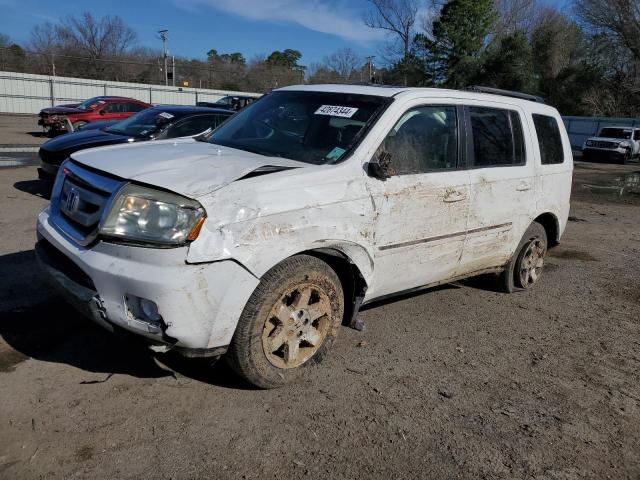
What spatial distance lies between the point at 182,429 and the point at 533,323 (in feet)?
10.9

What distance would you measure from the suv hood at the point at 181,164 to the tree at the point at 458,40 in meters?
38.5

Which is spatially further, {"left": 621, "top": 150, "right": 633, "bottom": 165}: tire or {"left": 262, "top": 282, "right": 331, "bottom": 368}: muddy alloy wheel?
{"left": 621, "top": 150, "right": 633, "bottom": 165}: tire

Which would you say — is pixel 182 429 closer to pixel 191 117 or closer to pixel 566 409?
pixel 566 409

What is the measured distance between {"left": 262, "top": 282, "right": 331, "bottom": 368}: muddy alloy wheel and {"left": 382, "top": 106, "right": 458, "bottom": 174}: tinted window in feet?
3.73

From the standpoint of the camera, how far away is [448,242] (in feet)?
14.2

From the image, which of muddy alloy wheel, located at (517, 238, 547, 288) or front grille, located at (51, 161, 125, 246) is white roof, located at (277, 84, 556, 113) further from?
front grille, located at (51, 161, 125, 246)

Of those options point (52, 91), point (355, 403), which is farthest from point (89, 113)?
point (355, 403)

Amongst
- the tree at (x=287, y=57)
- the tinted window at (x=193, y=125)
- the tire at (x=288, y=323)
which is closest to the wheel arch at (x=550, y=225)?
the tire at (x=288, y=323)

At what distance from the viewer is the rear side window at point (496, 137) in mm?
4609

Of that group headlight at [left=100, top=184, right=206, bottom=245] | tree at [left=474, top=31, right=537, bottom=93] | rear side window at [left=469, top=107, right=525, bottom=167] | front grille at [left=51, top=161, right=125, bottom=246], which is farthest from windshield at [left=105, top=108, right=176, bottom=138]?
tree at [left=474, top=31, right=537, bottom=93]

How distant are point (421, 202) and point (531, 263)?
91.9 inches

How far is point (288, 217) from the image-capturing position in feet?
10.5

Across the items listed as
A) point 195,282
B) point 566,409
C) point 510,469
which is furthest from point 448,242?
point 195,282

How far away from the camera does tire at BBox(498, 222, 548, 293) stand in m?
5.44
